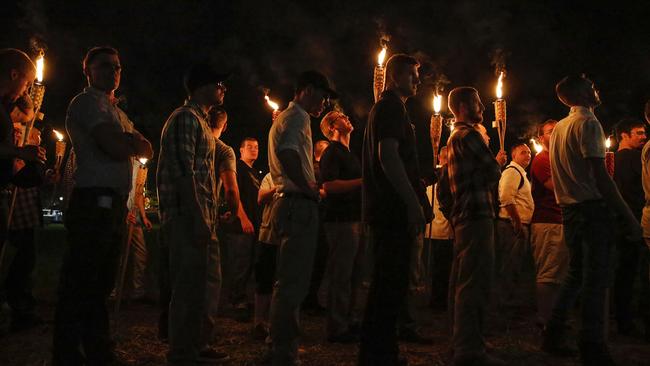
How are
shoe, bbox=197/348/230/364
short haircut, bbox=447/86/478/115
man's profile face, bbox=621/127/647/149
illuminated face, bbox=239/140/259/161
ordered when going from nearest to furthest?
shoe, bbox=197/348/230/364 < short haircut, bbox=447/86/478/115 < man's profile face, bbox=621/127/647/149 < illuminated face, bbox=239/140/259/161

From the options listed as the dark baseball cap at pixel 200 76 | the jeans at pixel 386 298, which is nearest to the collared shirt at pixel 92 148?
the dark baseball cap at pixel 200 76

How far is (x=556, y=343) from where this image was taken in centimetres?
511

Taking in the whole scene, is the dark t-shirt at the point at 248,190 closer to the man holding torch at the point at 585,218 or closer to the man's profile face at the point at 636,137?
the man holding torch at the point at 585,218

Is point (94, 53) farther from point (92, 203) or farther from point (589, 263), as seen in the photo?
point (589, 263)

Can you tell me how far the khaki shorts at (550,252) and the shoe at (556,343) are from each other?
0.84 meters

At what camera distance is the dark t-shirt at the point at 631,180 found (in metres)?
6.86

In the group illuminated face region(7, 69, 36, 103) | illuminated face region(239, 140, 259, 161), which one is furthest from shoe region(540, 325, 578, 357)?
illuminated face region(7, 69, 36, 103)

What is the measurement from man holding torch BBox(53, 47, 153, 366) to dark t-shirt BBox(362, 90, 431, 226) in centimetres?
172

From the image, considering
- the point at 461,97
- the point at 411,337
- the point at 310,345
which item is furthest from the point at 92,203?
the point at 411,337

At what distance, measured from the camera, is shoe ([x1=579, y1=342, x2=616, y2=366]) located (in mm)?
4590

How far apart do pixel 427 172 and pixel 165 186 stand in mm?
2919

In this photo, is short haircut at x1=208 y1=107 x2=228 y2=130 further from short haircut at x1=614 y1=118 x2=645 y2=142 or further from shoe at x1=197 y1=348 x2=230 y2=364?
short haircut at x1=614 y1=118 x2=645 y2=142

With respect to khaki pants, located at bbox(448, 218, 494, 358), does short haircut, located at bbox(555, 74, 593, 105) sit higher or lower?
higher

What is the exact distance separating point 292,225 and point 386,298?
892 millimetres
